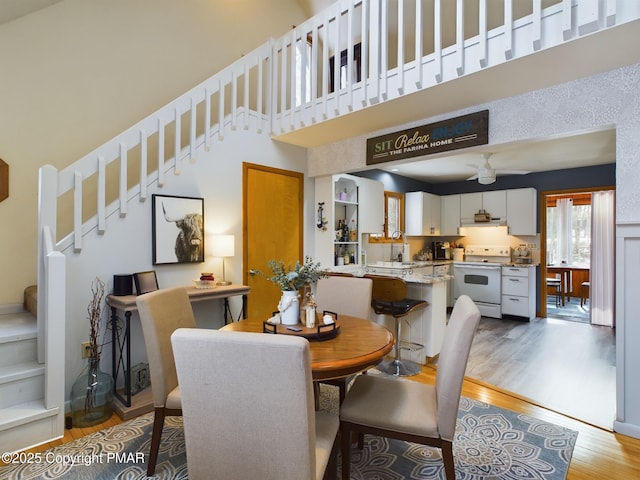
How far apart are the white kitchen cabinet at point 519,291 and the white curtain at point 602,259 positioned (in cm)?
83

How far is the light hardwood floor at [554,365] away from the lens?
2805 mm

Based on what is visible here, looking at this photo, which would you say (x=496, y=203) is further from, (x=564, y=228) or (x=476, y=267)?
(x=564, y=228)

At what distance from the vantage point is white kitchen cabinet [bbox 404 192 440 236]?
6.31 meters

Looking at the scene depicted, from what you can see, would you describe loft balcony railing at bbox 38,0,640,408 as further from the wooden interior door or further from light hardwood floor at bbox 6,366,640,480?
light hardwood floor at bbox 6,366,640,480

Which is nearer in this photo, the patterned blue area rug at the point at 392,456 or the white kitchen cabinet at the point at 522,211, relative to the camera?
the patterned blue area rug at the point at 392,456

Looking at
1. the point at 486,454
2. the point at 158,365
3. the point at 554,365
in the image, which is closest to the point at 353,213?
the point at 554,365

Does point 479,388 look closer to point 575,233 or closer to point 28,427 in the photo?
point 28,427

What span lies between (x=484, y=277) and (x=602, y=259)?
1.72 meters

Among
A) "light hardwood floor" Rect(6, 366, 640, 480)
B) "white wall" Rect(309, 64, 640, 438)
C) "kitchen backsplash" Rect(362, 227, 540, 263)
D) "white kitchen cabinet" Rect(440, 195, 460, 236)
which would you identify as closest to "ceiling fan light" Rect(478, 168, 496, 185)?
"white wall" Rect(309, 64, 640, 438)

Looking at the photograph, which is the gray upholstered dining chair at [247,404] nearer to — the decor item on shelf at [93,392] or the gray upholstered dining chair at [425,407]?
the gray upholstered dining chair at [425,407]

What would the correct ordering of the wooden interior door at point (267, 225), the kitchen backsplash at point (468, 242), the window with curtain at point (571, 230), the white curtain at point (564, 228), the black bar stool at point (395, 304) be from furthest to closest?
the white curtain at point (564, 228), the window with curtain at point (571, 230), the kitchen backsplash at point (468, 242), the wooden interior door at point (267, 225), the black bar stool at point (395, 304)

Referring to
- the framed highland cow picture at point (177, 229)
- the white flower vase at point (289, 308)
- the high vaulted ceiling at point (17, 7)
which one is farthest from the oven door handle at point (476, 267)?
the high vaulted ceiling at point (17, 7)

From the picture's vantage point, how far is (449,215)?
6848 millimetres

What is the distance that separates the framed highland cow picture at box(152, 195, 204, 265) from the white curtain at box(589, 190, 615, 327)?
5909 mm
